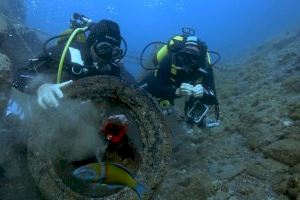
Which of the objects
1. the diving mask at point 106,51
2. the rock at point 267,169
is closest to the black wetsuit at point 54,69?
the diving mask at point 106,51

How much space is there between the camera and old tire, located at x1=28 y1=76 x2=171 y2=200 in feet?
11.2

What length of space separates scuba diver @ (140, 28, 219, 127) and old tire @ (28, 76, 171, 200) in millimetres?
1632

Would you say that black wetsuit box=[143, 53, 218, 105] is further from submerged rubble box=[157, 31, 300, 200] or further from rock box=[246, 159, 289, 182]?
rock box=[246, 159, 289, 182]

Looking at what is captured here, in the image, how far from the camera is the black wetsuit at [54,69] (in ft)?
13.5

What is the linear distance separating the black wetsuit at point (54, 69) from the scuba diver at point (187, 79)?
1386 millimetres

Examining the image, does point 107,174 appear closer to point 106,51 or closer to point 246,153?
point 106,51

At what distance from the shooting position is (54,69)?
14.6ft

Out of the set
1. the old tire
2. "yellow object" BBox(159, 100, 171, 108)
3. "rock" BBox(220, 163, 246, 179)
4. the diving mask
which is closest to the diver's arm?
the diving mask

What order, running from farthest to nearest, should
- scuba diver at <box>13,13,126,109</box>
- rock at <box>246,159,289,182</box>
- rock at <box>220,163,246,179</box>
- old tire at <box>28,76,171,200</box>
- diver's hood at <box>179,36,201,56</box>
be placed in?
diver's hood at <box>179,36,201,56</box>
rock at <box>220,163,246,179</box>
rock at <box>246,159,289,182</box>
scuba diver at <box>13,13,126,109</box>
old tire at <box>28,76,171,200</box>

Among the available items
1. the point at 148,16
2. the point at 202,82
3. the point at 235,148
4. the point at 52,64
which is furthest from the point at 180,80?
the point at 148,16

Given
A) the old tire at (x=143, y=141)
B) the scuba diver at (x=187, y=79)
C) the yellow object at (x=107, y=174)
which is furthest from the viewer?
the scuba diver at (x=187, y=79)

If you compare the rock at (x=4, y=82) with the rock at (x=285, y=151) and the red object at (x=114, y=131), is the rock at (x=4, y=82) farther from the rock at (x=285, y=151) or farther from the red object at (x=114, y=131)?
the rock at (x=285, y=151)

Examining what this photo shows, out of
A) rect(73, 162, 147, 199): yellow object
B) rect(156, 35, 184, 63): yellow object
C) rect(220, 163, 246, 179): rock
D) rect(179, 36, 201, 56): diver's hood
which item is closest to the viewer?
rect(73, 162, 147, 199): yellow object

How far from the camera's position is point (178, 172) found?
16.0ft
